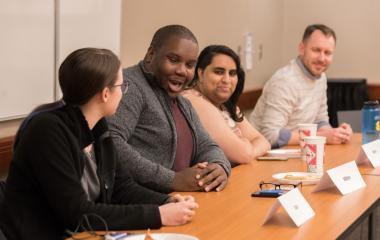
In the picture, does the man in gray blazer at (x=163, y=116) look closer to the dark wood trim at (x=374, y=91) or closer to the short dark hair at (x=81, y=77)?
the short dark hair at (x=81, y=77)

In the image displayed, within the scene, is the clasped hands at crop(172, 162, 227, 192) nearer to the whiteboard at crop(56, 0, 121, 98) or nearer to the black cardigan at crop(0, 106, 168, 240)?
the black cardigan at crop(0, 106, 168, 240)

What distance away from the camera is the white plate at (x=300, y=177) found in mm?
2900

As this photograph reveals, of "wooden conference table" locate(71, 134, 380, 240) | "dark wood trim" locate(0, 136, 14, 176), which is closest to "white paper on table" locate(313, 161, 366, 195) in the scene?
"wooden conference table" locate(71, 134, 380, 240)

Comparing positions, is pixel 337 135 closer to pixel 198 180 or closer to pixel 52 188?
pixel 198 180

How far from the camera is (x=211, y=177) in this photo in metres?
2.80

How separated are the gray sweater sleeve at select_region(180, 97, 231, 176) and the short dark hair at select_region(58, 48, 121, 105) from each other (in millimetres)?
930

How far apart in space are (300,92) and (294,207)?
240 cm

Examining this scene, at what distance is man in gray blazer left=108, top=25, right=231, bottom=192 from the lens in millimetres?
2869

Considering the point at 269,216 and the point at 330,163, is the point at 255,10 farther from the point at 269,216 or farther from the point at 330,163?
the point at 269,216

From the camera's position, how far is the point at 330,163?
3441 millimetres

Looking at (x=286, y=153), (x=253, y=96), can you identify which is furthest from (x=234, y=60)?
(x=253, y=96)

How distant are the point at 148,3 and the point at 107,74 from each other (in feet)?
6.88

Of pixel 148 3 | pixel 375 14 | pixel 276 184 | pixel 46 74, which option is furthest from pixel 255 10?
pixel 276 184

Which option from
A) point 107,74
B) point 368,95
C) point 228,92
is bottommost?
point 368,95
